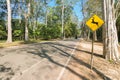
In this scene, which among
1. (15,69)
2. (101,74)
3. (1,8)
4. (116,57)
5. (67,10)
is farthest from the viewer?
(67,10)

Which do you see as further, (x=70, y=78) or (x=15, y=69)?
(x=15, y=69)

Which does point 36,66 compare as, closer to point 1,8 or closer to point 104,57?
point 104,57

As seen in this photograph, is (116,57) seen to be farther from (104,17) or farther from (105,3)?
(105,3)

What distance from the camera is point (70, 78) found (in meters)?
9.12

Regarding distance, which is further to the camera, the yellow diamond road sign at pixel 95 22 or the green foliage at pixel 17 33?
the green foliage at pixel 17 33

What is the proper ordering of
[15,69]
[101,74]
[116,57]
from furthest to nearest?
[116,57] → [101,74] → [15,69]

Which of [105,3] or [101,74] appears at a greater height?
[105,3]

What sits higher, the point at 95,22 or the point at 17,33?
the point at 17,33

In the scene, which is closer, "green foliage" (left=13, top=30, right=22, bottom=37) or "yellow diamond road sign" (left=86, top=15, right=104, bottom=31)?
"yellow diamond road sign" (left=86, top=15, right=104, bottom=31)

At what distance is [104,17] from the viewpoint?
15.7 meters

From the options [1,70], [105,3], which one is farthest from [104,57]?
[1,70]

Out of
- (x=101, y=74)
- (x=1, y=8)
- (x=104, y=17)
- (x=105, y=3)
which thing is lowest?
(x=101, y=74)

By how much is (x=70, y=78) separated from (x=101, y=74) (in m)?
2.46

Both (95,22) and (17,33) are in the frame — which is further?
(17,33)
